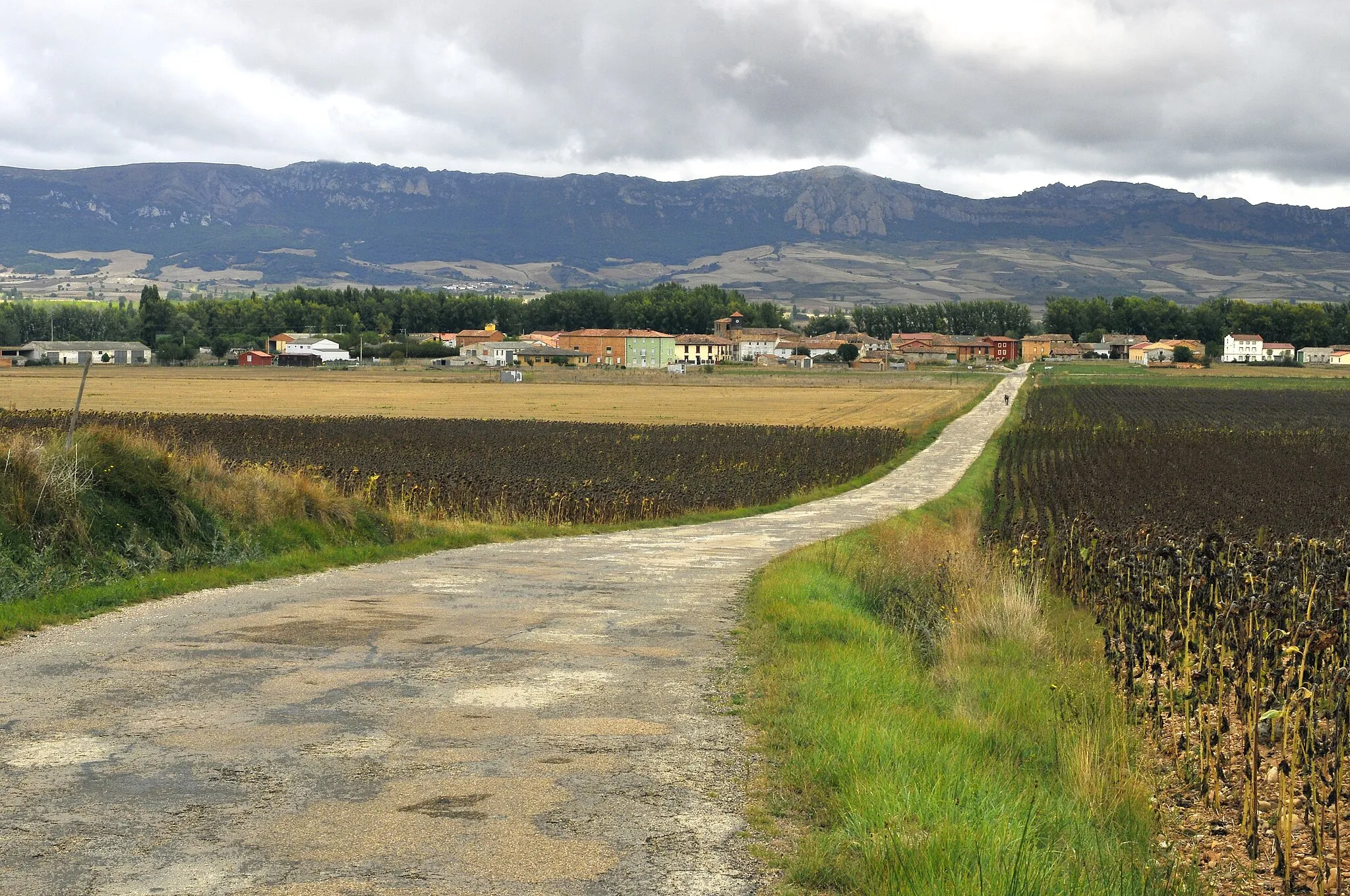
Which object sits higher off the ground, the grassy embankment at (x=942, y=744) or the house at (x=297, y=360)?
the house at (x=297, y=360)

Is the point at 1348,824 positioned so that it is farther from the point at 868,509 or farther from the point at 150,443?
the point at 868,509

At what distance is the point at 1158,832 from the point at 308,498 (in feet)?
53.2

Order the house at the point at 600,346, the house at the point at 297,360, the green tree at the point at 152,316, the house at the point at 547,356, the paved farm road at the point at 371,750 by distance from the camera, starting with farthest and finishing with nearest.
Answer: the house at the point at 600,346 → the green tree at the point at 152,316 → the house at the point at 547,356 → the house at the point at 297,360 → the paved farm road at the point at 371,750

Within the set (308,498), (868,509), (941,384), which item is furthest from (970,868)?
(941,384)

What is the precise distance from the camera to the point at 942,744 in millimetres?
9148

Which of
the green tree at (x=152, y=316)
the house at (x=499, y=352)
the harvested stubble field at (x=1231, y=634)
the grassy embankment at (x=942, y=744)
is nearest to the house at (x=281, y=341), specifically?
the green tree at (x=152, y=316)

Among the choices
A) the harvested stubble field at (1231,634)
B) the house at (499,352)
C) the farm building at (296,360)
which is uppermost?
the house at (499,352)

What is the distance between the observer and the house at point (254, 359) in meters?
162

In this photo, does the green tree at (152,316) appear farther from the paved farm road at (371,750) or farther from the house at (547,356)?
the paved farm road at (371,750)

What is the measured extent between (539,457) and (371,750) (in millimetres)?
33099

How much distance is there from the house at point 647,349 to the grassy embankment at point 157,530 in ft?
528

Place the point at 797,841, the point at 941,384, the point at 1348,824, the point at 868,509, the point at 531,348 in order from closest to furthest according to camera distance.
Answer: the point at 797,841
the point at 1348,824
the point at 868,509
the point at 941,384
the point at 531,348

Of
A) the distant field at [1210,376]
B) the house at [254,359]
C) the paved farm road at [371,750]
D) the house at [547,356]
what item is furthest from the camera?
the house at [547,356]

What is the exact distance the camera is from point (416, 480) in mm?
30906
